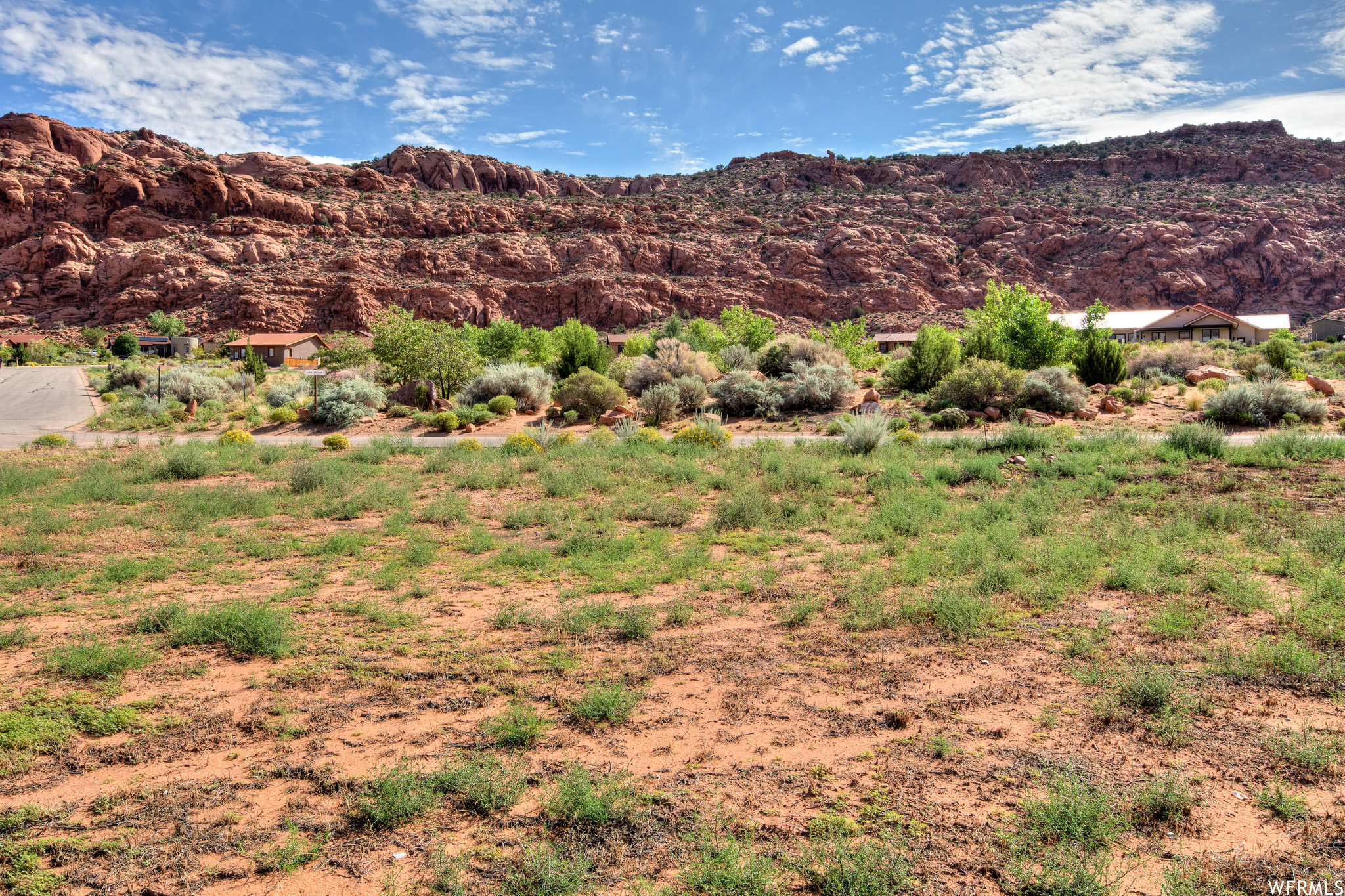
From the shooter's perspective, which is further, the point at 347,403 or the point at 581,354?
the point at 581,354

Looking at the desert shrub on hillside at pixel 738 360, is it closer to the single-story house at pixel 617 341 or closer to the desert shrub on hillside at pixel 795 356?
the desert shrub on hillside at pixel 795 356

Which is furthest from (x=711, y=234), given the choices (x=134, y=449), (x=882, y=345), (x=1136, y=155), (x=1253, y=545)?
(x=1253, y=545)

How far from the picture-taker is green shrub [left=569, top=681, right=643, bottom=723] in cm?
448

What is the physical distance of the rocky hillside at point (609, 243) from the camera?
232 ft

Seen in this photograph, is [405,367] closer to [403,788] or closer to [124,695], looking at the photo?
[124,695]

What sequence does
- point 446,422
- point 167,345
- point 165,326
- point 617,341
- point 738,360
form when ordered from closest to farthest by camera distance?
1. point 446,422
2. point 738,360
3. point 167,345
4. point 165,326
5. point 617,341

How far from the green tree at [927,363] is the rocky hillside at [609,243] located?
50.6 m

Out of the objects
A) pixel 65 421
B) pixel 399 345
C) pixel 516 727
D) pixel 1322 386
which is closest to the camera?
pixel 516 727

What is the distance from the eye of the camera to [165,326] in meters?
62.5

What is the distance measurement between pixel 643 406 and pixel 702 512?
11.1 metres

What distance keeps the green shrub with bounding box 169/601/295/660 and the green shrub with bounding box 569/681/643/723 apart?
2.84m

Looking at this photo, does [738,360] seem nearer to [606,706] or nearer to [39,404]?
[606,706]

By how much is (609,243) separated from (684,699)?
8300 cm

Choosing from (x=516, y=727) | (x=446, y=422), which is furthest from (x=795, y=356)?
(x=516, y=727)
